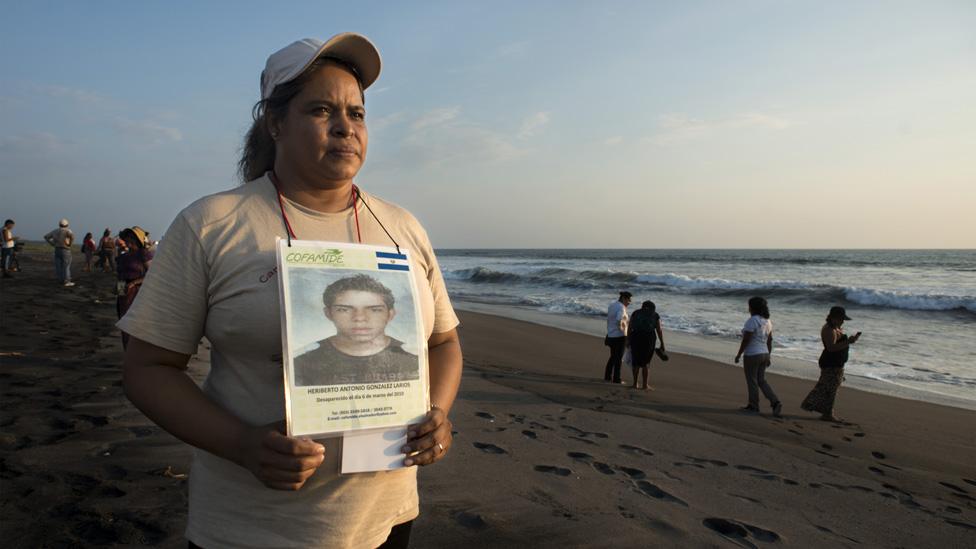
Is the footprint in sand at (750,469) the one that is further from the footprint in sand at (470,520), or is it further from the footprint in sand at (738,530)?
the footprint in sand at (470,520)

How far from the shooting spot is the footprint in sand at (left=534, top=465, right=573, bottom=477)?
4463 mm

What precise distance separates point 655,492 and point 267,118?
12.7ft

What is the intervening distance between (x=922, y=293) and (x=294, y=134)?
94.5 feet

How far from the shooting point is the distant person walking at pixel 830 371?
24.3 feet

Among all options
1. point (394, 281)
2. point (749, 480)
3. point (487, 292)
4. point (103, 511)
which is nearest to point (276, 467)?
point (394, 281)

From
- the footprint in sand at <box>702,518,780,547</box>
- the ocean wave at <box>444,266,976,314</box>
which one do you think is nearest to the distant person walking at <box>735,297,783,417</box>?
the footprint in sand at <box>702,518,780,547</box>

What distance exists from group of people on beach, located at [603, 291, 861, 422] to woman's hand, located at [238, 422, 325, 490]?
768cm

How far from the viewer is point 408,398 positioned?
50.8 inches

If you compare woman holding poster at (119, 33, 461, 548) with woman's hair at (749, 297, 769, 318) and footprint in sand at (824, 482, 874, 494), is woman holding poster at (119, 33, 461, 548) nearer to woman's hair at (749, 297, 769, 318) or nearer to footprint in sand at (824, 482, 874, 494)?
footprint in sand at (824, 482, 874, 494)

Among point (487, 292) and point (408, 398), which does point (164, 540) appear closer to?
point (408, 398)

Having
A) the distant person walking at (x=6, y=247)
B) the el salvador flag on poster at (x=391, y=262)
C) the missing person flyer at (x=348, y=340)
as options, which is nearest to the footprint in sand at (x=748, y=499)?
the missing person flyer at (x=348, y=340)

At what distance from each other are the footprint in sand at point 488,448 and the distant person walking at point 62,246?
1545 centimetres

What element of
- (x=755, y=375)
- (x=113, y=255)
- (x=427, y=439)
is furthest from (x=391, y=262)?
(x=113, y=255)

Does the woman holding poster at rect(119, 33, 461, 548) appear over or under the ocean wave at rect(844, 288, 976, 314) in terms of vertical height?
over
